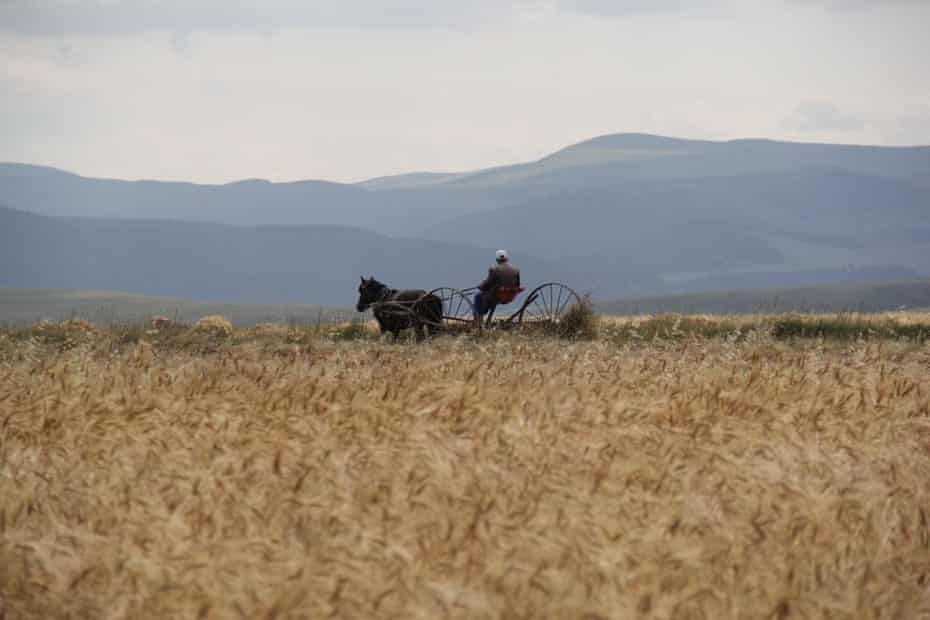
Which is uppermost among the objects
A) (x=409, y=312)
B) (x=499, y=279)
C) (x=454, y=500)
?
(x=499, y=279)

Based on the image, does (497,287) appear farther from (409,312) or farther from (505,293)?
(409,312)

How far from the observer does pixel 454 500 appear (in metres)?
6.62

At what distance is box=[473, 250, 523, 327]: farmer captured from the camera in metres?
26.6

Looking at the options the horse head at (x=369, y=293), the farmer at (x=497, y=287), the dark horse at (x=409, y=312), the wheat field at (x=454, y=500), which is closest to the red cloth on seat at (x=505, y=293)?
the farmer at (x=497, y=287)

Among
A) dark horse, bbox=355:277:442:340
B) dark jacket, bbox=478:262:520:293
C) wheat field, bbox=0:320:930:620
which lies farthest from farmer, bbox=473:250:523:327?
wheat field, bbox=0:320:930:620

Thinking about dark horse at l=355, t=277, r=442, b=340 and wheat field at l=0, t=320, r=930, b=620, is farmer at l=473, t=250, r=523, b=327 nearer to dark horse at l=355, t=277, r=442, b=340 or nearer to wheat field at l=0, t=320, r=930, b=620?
dark horse at l=355, t=277, r=442, b=340

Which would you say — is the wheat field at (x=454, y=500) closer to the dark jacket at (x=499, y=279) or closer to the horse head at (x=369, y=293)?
the dark jacket at (x=499, y=279)

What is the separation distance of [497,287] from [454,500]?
20.1 m

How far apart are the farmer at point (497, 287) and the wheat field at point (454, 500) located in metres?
16.2

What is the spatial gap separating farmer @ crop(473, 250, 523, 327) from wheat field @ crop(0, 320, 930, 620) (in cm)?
1620

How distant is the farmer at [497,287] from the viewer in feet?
87.4

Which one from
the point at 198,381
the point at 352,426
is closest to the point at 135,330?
the point at 198,381

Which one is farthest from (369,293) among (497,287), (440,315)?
(497,287)

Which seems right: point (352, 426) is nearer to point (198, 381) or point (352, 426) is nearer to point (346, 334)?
point (198, 381)
